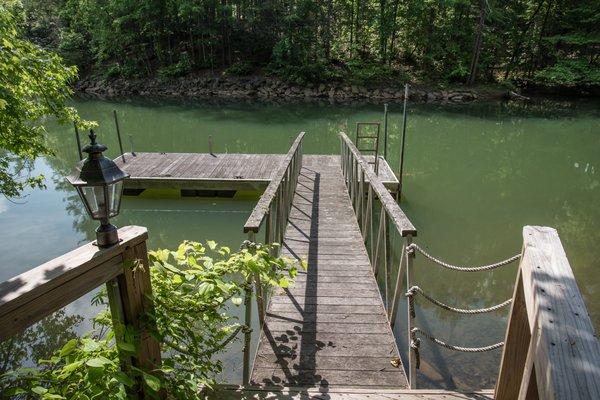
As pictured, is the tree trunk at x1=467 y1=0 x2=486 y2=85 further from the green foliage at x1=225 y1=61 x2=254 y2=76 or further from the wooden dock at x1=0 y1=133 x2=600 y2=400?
the wooden dock at x1=0 y1=133 x2=600 y2=400

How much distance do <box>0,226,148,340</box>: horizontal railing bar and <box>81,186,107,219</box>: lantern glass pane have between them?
152 millimetres

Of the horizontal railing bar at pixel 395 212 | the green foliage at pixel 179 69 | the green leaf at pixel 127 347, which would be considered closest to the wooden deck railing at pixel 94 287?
the green leaf at pixel 127 347

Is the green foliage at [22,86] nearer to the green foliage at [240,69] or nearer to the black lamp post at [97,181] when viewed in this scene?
the black lamp post at [97,181]

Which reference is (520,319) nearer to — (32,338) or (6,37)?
(6,37)

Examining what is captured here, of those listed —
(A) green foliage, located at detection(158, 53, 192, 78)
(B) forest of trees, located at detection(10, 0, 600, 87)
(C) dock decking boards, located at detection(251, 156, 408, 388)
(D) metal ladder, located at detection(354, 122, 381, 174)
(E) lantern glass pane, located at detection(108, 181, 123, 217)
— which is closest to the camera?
(E) lantern glass pane, located at detection(108, 181, 123, 217)

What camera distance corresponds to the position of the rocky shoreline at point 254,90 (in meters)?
25.6

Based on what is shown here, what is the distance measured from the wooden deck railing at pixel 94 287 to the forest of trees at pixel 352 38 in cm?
2659

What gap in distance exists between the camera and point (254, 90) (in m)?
27.1

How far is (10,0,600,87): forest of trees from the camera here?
26031 millimetres

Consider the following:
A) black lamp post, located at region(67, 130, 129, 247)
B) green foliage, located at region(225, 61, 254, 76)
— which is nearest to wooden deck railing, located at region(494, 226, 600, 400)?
black lamp post, located at region(67, 130, 129, 247)

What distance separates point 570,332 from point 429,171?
11975mm

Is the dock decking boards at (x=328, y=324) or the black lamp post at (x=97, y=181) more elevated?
the black lamp post at (x=97, y=181)

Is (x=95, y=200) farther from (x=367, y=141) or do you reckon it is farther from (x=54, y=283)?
(x=367, y=141)

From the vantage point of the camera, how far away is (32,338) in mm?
5086
